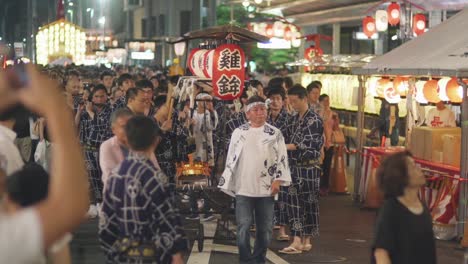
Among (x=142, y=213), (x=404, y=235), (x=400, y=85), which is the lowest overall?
(x=404, y=235)

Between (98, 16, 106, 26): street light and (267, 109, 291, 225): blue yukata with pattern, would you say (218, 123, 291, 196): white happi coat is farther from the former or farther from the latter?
(98, 16, 106, 26): street light

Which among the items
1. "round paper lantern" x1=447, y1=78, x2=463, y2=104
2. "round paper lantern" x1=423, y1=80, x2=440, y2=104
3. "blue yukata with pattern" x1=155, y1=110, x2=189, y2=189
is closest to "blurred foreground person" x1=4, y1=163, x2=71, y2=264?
"blue yukata with pattern" x1=155, y1=110, x2=189, y2=189

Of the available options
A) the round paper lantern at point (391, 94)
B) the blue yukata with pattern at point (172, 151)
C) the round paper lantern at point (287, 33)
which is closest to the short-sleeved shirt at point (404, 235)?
the blue yukata with pattern at point (172, 151)

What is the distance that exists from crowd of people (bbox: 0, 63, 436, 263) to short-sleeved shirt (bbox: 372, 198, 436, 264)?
135 centimetres

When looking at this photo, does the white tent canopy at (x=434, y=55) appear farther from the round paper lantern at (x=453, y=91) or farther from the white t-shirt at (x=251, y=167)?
the white t-shirt at (x=251, y=167)

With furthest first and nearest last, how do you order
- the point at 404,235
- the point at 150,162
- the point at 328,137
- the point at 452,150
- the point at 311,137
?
the point at 328,137 → the point at 452,150 → the point at 311,137 → the point at 150,162 → the point at 404,235

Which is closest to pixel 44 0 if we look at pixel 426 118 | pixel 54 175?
pixel 426 118

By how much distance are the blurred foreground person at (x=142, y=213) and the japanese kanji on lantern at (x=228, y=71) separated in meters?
7.71

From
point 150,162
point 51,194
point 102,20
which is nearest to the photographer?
point 51,194

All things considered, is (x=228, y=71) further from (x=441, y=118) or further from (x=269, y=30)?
(x=269, y=30)

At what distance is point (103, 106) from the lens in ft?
49.6

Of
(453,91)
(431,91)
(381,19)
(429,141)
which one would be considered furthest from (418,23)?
(429,141)

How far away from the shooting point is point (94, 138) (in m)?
14.7

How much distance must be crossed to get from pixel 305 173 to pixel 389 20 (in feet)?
37.8
